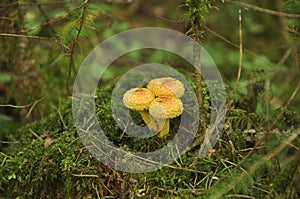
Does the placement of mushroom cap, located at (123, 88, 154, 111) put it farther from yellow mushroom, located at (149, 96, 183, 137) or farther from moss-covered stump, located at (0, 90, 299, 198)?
moss-covered stump, located at (0, 90, 299, 198)

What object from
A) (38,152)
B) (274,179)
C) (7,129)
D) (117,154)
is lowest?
(7,129)

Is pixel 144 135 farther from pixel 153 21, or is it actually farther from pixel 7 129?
pixel 153 21

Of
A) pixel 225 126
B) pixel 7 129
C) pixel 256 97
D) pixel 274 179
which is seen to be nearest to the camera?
pixel 274 179

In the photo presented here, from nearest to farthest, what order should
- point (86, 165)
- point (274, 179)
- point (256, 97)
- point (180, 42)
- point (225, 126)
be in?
point (274, 179), point (86, 165), point (225, 126), point (256, 97), point (180, 42)

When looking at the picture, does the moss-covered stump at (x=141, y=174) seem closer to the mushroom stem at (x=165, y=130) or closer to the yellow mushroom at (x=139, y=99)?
the mushroom stem at (x=165, y=130)

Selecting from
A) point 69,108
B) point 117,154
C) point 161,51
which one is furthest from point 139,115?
point 161,51

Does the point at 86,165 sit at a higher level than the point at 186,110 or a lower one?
lower

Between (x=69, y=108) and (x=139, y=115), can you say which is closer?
(x=139, y=115)

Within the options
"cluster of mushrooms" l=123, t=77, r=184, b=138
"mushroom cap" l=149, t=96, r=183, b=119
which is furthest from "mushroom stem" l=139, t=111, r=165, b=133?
"mushroom cap" l=149, t=96, r=183, b=119
